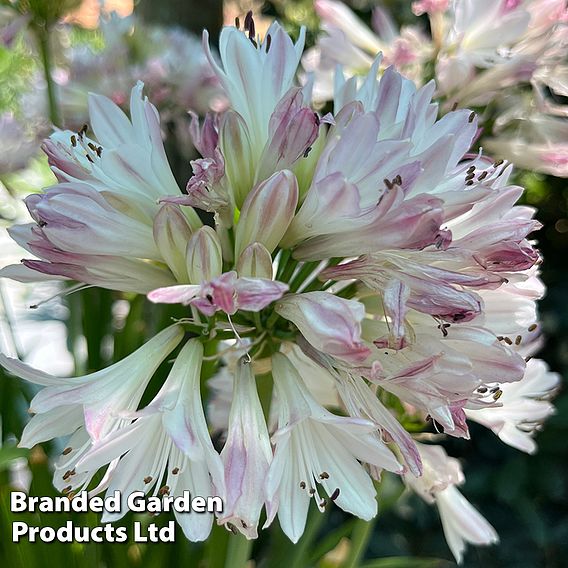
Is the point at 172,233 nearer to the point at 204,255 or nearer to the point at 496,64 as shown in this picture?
the point at 204,255

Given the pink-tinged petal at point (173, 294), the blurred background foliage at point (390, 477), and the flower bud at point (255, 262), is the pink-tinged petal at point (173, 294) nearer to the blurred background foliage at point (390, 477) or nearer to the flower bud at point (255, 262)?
the flower bud at point (255, 262)

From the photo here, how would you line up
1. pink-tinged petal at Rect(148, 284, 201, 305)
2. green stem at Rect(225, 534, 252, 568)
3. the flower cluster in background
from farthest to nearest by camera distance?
the flower cluster in background → green stem at Rect(225, 534, 252, 568) → pink-tinged petal at Rect(148, 284, 201, 305)

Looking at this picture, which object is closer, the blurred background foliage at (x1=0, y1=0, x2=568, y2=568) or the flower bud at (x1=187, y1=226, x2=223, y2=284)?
the flower bud at (x1=187, y1=226, x2=223, y2=284)

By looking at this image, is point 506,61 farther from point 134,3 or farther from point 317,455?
point 134,3

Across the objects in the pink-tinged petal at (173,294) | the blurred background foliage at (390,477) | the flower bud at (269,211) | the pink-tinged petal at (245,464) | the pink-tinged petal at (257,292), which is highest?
the flower bud at (269,211)

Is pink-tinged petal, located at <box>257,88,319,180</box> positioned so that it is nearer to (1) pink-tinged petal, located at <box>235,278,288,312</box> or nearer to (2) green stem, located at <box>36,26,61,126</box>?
(1) pink-tinged petal, located at <box>235,278,288,312</box>

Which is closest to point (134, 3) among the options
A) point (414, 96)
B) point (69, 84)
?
point (69, 84)

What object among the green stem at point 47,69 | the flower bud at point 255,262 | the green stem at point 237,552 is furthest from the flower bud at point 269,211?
the green stem at point 47,69

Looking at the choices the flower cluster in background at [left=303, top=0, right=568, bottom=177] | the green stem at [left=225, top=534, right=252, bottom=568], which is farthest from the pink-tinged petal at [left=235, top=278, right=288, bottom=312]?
the flower cluster in background at [left=303, top=0, right=568, bottom=177]
